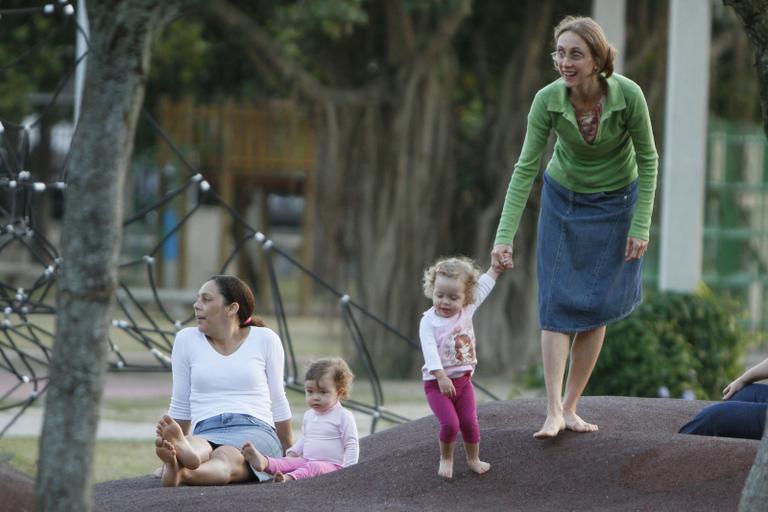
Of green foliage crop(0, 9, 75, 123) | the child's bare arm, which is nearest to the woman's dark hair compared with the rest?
the child's bare arm

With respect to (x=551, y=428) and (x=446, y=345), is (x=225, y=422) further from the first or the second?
(x=551, y=428)

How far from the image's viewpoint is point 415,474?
541 centimetres

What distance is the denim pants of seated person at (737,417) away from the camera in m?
5.79

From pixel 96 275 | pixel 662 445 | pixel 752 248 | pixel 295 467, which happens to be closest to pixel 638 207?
pixel 662 445

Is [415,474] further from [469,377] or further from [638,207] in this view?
[638,207]

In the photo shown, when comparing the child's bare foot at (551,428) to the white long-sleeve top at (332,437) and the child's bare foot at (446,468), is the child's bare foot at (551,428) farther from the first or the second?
the white long-sleeve top at (332,437)

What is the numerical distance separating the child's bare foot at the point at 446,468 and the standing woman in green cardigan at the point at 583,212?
0.38 meters

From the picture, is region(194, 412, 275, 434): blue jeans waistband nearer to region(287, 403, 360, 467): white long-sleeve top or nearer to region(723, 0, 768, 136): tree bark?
region(287, 403, 360, 467): white long-sleeve top

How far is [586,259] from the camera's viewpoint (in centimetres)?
559

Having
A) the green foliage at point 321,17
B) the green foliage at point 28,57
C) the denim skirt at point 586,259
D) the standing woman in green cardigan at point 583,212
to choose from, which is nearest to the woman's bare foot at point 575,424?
the standing woman in green cardigan at point 583,212

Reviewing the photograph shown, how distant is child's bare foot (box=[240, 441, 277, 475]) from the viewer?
573 centimetres

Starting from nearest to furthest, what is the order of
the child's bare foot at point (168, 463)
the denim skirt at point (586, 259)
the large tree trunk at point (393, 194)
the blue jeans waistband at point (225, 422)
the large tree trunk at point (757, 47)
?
the large tree trunk at point (757, 47) → the child's bare foot at point (168, 463) → the denim skirt at point (586, 259) → the blue jeans waistband at point (225, 422) → the large tree trunk at point (393, 194)

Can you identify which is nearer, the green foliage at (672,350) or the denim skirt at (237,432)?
the denim skirt at (237,432)

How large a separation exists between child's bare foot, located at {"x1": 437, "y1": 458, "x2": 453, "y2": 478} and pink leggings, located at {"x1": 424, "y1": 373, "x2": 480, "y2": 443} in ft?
0.33
